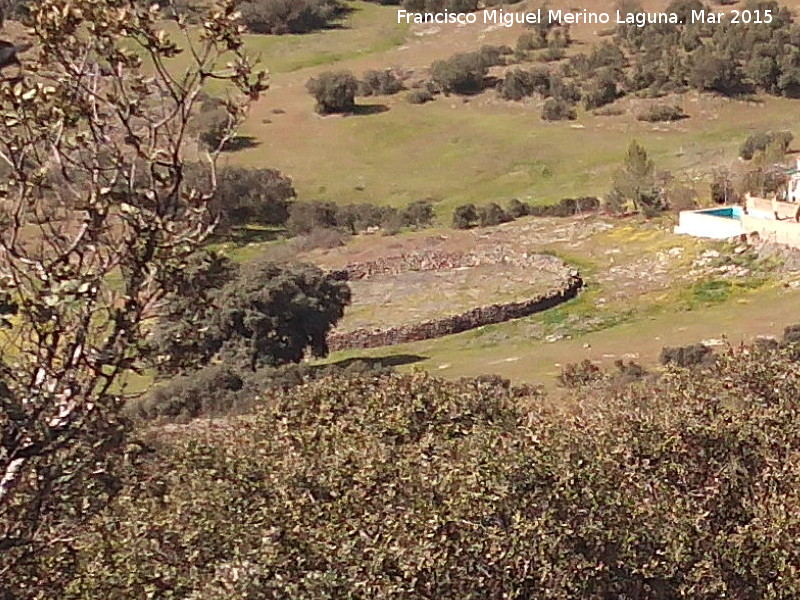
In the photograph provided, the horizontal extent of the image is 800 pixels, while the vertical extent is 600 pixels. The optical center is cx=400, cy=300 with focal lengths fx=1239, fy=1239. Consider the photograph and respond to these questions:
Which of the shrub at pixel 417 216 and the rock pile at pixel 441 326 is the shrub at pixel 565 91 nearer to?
the shrub at pixel 417 216

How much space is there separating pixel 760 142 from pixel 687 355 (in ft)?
120

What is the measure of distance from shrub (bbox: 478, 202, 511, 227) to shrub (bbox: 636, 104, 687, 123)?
19.2 meters

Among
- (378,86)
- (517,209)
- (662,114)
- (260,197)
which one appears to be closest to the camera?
(517,209)

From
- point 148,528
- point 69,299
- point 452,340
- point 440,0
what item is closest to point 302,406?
point 148,528

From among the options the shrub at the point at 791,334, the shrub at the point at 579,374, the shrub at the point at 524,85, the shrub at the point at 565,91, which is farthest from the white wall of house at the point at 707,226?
the shrub at the point at 524,85

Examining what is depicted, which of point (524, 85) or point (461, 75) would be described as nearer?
point (524, 85)

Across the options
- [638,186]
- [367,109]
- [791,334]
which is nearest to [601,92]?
[367,109]

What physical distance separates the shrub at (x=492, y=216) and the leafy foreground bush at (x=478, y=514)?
45.4 metres

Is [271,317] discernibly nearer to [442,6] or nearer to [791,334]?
[791,334]

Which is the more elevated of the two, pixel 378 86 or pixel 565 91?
pixel 378 86

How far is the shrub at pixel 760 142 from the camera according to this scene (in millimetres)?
62847

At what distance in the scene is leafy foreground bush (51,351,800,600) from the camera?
11195 millimetres

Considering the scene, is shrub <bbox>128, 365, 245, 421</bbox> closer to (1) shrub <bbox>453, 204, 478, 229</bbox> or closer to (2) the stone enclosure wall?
(2) the stone enclosure wall

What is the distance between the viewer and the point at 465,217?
62.4 m
